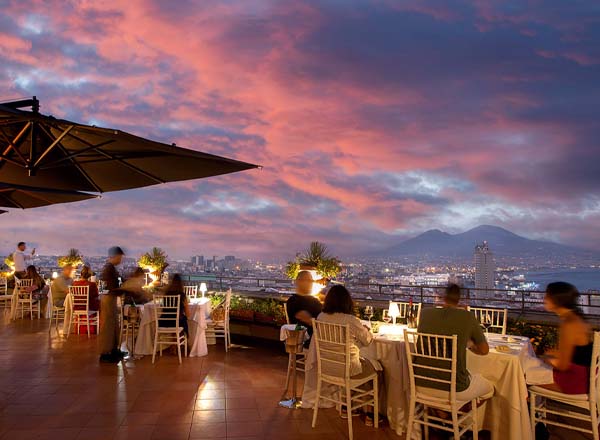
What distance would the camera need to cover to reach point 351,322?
3.99 metres

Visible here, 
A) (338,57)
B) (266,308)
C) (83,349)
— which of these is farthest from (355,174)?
(83,349)

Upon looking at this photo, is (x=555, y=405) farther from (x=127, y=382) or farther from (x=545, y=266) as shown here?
(x=545, y=266)

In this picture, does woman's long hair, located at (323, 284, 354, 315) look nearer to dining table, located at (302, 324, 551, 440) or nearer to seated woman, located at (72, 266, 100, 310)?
dining table, located at (302, 324, 551, 440)

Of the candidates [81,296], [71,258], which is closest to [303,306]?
[81,296]

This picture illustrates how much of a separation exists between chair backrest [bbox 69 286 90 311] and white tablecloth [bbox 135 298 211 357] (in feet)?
6.99

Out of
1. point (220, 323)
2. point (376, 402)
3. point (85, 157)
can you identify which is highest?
point (85, 157)

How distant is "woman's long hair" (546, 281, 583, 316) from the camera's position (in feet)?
10.8

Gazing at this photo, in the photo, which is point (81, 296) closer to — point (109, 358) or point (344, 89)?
point (109, 358)

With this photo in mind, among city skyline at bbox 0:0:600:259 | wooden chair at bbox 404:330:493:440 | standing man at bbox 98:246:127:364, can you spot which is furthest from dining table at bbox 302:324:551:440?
standing man at bbox 98:246:127:364

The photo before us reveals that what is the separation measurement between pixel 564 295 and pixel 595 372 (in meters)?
0.61

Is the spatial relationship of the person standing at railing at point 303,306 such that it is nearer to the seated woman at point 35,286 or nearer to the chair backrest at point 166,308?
the chair backrest at point 166,308

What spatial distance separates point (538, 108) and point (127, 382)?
893cm

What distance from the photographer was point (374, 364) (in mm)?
4188

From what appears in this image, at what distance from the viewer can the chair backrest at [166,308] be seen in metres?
6.71
